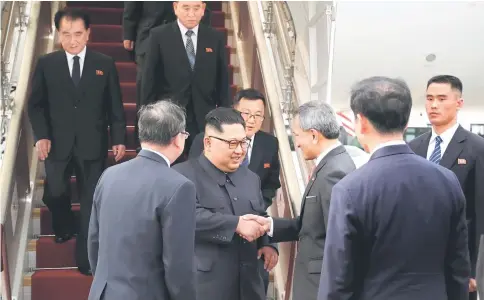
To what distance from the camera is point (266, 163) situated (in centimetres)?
454

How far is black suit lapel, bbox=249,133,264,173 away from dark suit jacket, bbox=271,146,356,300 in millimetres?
1083

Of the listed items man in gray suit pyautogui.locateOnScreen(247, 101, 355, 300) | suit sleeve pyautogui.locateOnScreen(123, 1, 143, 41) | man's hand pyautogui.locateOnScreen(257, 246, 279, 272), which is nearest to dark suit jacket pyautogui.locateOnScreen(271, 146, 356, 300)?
man in gray suit pyautogui.locateOnScreen(247, 101, 355, 300)

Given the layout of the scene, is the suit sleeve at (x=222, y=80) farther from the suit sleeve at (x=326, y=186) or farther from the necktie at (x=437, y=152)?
the suit sleeve at (x=326, y=186)

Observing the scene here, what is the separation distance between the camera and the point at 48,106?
16.3ft

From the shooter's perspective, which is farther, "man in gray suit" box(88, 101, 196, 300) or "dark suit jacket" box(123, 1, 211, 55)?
"dark suit jacket" box(123, 1, 211, 55)

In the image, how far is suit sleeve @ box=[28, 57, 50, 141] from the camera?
4.81 meters

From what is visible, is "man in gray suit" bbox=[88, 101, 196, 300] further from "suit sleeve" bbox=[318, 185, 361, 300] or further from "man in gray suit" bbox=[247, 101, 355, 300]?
"man in gray suit" bbox=[247, 101, 355, 300]

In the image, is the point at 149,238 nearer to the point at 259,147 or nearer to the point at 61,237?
the point at 259,147

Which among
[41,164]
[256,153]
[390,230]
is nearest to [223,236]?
[390,230]

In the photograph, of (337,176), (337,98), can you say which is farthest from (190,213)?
(337,98)

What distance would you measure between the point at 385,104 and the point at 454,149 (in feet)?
5.24

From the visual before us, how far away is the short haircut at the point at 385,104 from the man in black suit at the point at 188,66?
2.56 meters

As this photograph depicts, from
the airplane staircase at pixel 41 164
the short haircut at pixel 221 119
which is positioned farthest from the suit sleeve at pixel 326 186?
the airplane staircase at pixel 41 164

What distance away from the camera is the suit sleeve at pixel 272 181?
15.0ft
